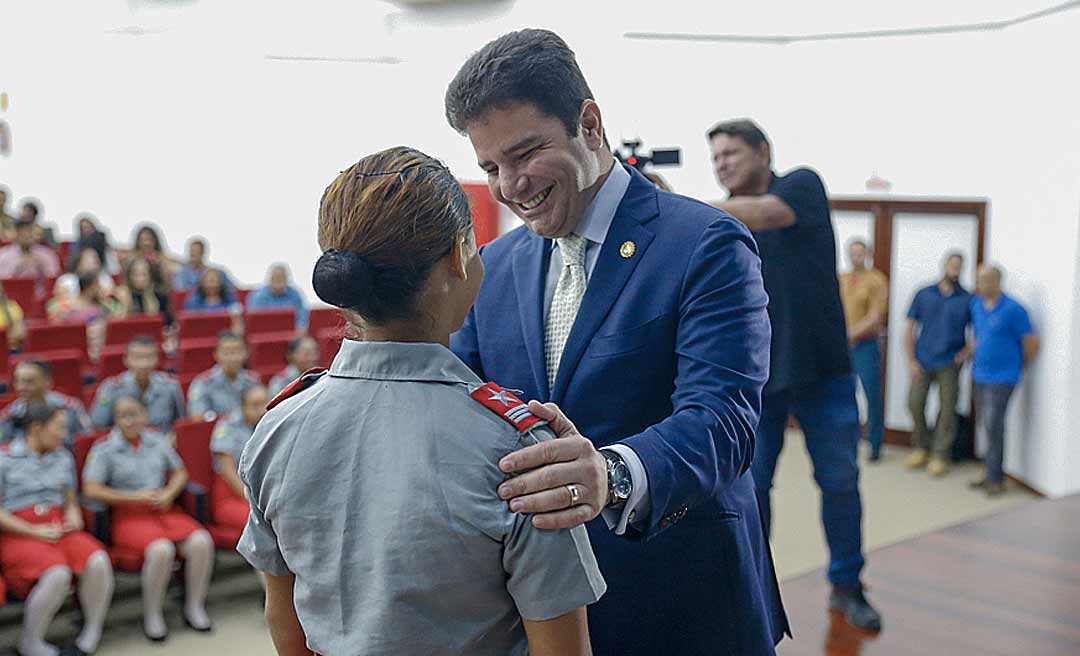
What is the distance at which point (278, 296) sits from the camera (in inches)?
321

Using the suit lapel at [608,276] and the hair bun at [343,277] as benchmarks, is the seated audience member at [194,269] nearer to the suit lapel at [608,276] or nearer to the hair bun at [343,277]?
the suit lapel at [608,276]

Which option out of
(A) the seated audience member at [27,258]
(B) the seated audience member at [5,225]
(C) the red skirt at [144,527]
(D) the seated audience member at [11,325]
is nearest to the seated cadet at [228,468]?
(C) the red skirt at [144,527]

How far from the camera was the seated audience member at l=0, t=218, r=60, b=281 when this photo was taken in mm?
8398

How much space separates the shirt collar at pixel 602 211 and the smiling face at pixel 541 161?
0.04 ft

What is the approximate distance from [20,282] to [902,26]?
6416 millimetres

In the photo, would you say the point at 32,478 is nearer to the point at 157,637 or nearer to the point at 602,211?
the point at 157,637

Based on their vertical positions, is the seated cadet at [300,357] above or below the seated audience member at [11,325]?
below

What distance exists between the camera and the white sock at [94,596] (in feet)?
13.4

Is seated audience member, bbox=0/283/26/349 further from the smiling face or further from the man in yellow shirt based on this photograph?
the smiling face

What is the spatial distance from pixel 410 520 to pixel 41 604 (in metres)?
3.42

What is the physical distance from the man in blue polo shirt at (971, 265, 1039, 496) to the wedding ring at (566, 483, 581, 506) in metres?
6.11

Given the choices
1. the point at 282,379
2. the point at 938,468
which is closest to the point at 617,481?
the point at 282,379

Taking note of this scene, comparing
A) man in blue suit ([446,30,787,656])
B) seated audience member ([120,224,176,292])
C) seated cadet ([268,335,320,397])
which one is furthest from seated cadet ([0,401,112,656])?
seated audience member ([120,224,176,292])

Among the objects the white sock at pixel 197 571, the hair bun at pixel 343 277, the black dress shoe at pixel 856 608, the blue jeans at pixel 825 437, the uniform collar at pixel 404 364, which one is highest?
the hair bun at pixel 343 277
